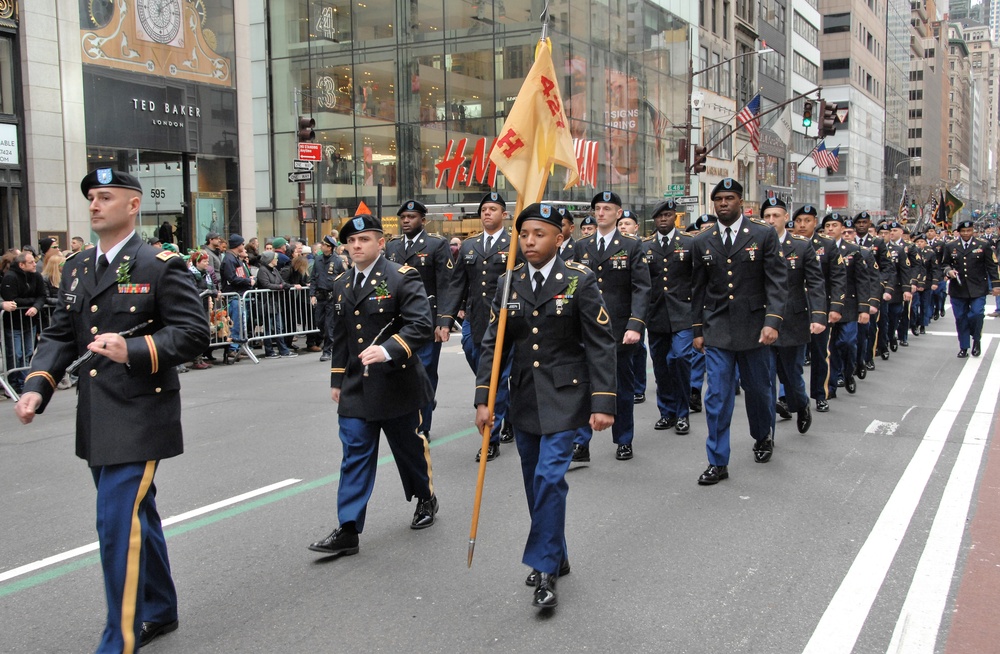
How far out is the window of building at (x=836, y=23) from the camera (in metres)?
82.5

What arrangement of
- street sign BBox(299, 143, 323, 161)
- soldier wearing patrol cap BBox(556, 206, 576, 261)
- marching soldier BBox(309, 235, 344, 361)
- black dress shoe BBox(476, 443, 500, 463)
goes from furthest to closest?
street sign BBox(299, 143, 323, 161)
marching soldier BBox(309, 235, 344, 361)
soldier wearing patrol cap BBox(556, 206, 576, 261)
black dress shoe BBox(476, 443, 500, 463)

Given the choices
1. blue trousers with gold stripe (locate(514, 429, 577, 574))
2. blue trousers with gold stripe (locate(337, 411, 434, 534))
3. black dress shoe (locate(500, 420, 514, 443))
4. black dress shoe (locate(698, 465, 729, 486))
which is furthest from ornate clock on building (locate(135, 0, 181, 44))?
blue trousers with gold stripe (locate(514, 429, 577, 574))

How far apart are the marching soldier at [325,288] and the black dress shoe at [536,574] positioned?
870cm

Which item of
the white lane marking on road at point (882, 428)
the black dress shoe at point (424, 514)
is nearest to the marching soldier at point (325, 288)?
the white lane marking on road at point (882, 428)

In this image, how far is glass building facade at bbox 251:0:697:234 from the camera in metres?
34.0

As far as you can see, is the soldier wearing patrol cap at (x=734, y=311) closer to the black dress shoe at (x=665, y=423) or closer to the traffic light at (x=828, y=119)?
the black dress shoe at (x=665, y=423)

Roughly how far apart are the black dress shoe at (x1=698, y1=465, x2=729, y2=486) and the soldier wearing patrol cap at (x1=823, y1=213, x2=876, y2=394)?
177 inches

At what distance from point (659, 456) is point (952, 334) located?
13.7 m

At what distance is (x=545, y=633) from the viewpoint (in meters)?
4.21

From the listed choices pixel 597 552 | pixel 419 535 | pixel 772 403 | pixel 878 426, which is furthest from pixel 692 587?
pixel 878 426

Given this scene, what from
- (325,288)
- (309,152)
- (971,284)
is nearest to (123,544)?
(325,288)

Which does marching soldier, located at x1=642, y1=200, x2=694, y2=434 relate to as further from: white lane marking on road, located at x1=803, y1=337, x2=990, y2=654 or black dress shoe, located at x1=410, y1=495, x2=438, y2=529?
black dress shoe, located at x1=410, y1=495, x2=438, y2=529

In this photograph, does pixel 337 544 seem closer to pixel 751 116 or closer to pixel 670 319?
pixel 670 319

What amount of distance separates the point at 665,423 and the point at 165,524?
489 cm
